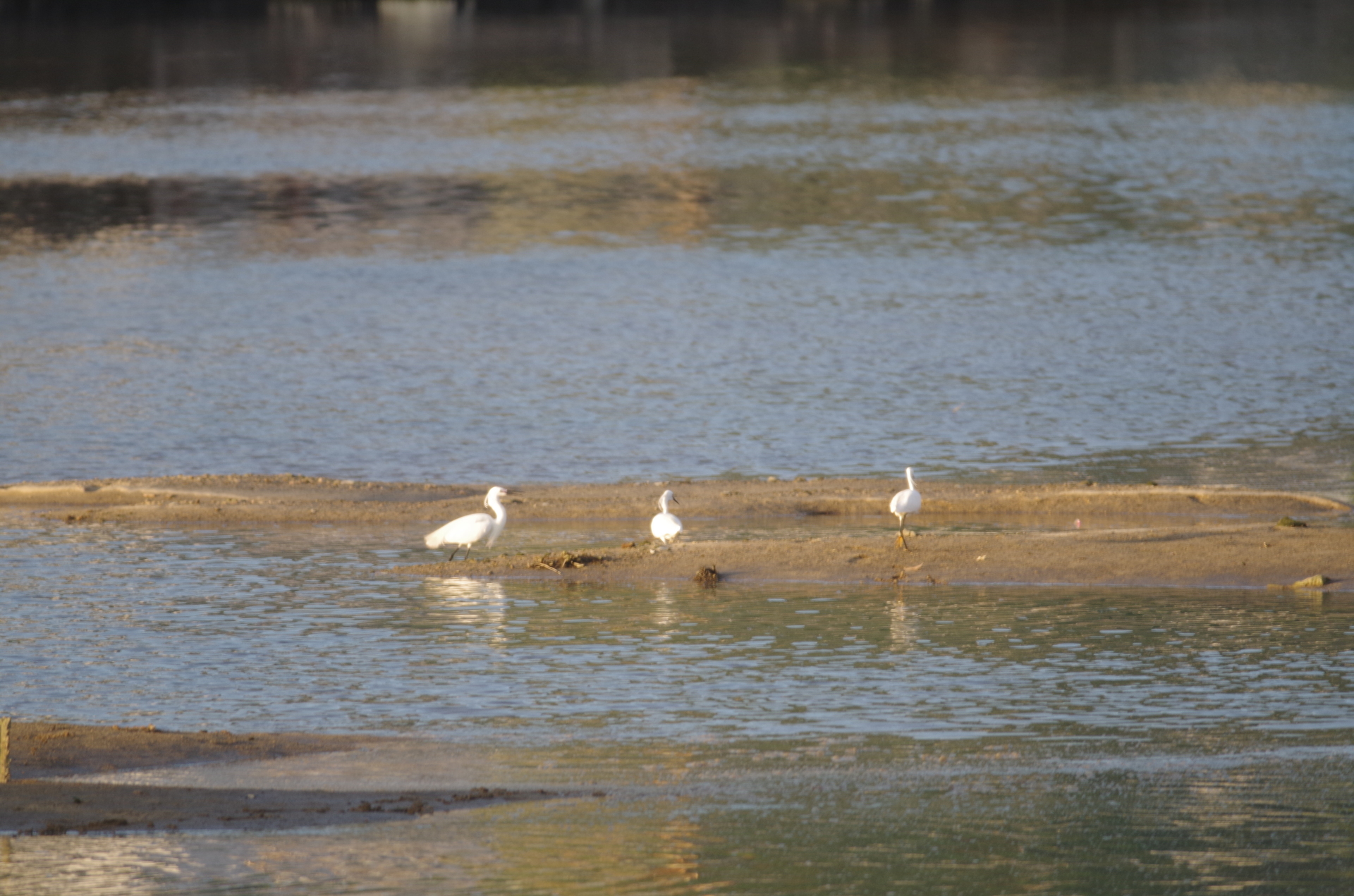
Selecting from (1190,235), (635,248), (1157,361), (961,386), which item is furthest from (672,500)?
(1190,235)

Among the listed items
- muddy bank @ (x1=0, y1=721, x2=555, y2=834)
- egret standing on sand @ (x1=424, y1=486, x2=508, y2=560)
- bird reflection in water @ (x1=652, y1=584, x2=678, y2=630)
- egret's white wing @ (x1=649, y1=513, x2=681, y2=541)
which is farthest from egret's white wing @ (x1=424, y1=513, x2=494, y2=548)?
muddy bank @ (x1=0, y1=721, x2=555, y2=834)

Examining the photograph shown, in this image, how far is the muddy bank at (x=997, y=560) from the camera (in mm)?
17141

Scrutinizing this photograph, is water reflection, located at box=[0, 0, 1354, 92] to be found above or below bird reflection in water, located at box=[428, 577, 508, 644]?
above

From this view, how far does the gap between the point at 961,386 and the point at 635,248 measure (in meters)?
15.3

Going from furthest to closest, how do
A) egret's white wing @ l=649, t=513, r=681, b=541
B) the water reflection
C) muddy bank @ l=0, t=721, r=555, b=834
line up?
the water reflection
egret's white wing @ l=649, t=513, r=681, b=541
muddy bank @ l=0, t=721, r=555, b=834

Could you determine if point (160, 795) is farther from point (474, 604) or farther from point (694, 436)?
point (694, 436)

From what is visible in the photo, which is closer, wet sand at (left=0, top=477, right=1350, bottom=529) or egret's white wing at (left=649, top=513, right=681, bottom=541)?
egret's white wing at (left=649, top=513, right=681, bottom=541)

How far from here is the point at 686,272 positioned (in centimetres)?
3866

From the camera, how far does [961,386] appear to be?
2786 cm

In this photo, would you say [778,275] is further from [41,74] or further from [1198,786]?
[41,74]

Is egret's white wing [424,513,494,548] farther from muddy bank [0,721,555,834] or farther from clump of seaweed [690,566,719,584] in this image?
muddy bank [0,721,555,834]

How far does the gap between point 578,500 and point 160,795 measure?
10.0m

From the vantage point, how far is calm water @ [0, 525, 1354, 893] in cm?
1045

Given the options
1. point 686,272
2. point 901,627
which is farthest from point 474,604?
point 686,272
